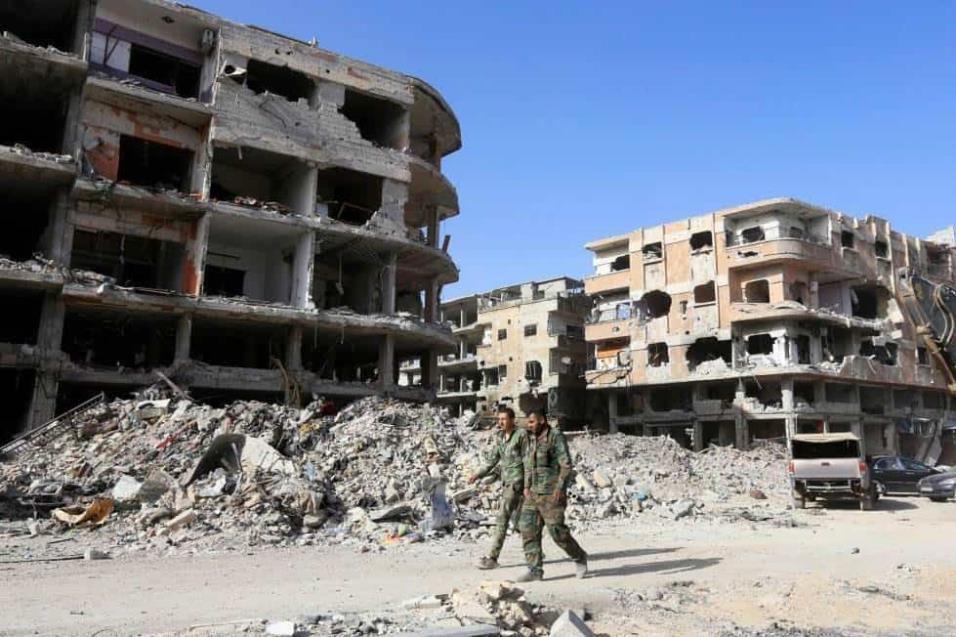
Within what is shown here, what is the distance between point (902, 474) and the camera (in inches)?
938

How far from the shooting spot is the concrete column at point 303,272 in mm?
24703

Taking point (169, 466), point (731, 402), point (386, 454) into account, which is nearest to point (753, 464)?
point (731, 402)

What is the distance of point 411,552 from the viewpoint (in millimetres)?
9609

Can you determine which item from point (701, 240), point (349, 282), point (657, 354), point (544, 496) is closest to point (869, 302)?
point (701, 240)

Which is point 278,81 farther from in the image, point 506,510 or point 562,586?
point 562,586

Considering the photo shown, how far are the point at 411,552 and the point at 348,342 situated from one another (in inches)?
778

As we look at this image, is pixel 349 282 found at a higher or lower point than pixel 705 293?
lower

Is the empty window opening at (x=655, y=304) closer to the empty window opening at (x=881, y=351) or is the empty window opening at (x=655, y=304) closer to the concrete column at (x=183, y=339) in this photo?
the empty window opening at (x=881, y=351)

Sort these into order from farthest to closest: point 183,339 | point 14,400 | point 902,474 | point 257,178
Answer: point 257,178 < point 902,474 < point 14,400 < point 183,339

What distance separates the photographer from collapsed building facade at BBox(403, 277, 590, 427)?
4625cm

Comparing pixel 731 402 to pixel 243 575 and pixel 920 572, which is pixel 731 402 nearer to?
pixel 920 572

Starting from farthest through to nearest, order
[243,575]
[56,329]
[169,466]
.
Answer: [56,329] → [169,466] → [243,575]

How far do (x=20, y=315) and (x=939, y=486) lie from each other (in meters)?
30.0

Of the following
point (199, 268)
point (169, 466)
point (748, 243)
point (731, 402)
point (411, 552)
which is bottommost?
point (411, 552)
